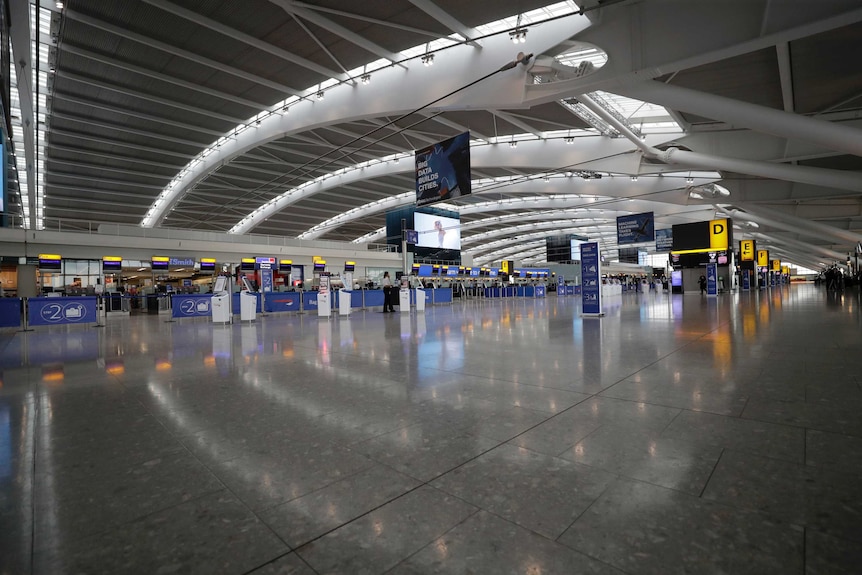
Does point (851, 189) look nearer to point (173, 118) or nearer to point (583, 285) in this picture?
point (583, 285)

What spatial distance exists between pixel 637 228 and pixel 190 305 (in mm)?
25381

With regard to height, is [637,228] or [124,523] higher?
[637,228]

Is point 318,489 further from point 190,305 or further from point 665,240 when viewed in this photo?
point 665,240

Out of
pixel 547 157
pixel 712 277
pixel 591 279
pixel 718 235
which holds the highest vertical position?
pixel 547 157

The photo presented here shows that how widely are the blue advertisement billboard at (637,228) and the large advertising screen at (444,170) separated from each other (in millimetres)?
17070

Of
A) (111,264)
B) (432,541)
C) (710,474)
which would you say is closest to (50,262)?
(111,264)

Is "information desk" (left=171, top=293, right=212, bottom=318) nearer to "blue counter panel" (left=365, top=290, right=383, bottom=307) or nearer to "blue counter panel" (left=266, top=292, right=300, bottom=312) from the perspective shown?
"blue counter panel" (left=266, top=292, right=300, bottom=312)

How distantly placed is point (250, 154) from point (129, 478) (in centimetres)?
2255

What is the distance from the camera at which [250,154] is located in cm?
2156

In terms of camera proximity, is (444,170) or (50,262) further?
(50,262)

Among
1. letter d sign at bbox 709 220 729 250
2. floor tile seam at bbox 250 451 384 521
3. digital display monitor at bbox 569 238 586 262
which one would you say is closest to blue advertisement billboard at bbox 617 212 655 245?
letter d sign at bbox 709 220 729 250

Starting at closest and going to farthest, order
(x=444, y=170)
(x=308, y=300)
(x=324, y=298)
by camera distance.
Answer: (x=444, y=170) < (x=324, y=298) < (x=308, y=300)

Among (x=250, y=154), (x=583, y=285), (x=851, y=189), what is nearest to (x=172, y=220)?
(x=250, y=154)

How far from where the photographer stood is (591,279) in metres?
13.6
